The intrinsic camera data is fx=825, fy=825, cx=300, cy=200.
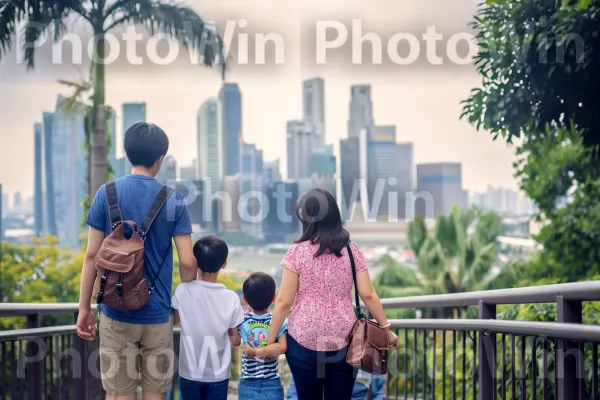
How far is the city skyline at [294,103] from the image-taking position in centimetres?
6384

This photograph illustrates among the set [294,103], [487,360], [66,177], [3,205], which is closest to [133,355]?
[487,360]

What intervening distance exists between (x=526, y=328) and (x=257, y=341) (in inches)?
48.8

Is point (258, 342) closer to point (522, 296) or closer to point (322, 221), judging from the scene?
point (322, 221)

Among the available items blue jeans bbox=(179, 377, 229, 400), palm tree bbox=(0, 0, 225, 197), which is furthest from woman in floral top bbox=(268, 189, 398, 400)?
palm tree bbox=(0, 0, 225, 197)

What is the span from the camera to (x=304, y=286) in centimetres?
352

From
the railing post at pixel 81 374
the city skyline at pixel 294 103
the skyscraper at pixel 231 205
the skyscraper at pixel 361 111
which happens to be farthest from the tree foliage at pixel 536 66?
the skyscraper at pixel 361 111

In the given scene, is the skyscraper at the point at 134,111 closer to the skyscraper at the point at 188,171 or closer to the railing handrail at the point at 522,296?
the skyscraper at the point at 188,171

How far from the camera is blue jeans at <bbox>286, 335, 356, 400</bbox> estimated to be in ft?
11.5

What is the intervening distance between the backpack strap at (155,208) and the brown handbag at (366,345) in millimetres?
812

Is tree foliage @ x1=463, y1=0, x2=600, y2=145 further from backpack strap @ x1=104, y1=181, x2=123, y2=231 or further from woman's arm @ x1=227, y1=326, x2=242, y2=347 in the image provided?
backpack strap @ x1=104, y1=181, x2=123, y2=231

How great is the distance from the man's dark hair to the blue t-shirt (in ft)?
0.27

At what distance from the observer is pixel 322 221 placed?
11.5 feet

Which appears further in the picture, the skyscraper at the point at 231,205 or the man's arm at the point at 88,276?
the skyscraper at the point at 231,205

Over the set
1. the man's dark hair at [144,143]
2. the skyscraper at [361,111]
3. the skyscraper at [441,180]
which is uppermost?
the skyscraper at [361,111]
